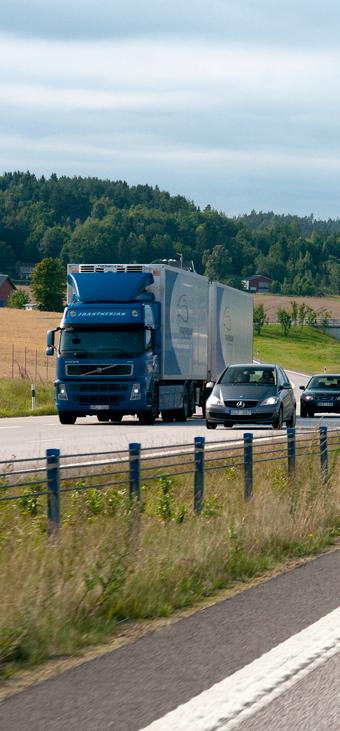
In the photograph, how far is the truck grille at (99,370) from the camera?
103 feet

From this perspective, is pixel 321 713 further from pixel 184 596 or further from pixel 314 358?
pixel 314 358

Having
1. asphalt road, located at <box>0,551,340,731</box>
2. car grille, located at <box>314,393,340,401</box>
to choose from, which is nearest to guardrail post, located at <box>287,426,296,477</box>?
asphalt road, located at <box>0,551,340,731</box>

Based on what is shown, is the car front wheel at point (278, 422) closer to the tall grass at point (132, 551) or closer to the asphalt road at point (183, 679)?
the tall grass at point (132, 551)

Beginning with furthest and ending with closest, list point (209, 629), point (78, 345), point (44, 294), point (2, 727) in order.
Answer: point (44, 294)
point (78, 345)
point (209, 629)
point (2, 727)

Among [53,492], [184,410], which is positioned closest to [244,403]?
[184,410]

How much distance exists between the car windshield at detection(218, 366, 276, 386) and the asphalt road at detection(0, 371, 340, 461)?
1.15 metres

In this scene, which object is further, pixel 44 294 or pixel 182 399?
pixel 44 294

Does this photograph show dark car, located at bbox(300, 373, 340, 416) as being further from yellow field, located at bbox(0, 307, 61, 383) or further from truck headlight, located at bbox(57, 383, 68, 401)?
yellow field, located at bbox(0, 307, 61, 383)

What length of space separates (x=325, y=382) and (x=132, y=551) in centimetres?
3331

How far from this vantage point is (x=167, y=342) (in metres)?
33.6

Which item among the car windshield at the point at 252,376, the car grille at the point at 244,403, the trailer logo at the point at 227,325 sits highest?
the trailer logo at the point at 227,325

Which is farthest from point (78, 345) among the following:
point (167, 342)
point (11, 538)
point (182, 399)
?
point (11, 538)

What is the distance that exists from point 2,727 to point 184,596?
11.4 ft

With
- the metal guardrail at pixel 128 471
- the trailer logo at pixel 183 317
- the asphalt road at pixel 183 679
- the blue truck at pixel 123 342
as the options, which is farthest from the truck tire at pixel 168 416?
the asphalt road at pixel 183 679
